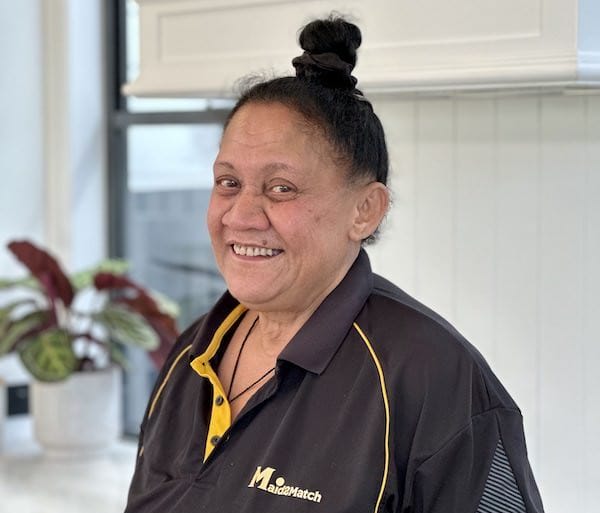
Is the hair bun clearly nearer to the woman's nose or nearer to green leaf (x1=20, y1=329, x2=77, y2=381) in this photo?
the woman's nose

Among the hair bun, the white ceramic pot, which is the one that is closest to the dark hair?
the hair bun

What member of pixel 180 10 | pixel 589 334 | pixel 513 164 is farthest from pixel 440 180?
pixel 180 10

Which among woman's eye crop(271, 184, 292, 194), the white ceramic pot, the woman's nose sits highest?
woman's eye crop(271, 184, 292, 194)

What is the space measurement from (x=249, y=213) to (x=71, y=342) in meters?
1.61

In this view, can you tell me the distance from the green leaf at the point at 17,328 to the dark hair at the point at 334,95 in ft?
5.24

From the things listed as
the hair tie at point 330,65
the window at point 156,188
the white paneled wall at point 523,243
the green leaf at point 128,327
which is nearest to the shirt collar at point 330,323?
the hair tie at point 330,65

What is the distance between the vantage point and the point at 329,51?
149cm

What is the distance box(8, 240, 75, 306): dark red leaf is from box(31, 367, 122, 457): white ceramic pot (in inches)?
8.1

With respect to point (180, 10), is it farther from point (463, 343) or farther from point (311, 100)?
point (463, 343)

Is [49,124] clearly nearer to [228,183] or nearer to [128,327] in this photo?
[128,327]

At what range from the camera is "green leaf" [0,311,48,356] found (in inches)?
114

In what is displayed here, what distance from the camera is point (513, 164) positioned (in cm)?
187

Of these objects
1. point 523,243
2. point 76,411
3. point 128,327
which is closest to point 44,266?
point 128,327

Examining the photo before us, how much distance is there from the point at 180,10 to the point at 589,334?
0.85 metres
